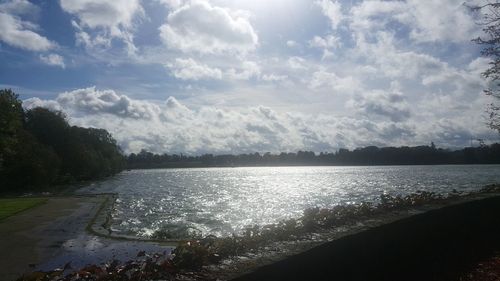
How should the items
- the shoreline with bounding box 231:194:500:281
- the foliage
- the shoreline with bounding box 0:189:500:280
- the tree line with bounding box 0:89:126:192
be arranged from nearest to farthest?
the foliage → the shoreline with bounding box 231:194:500:281 → the shoreline with bounding box 0:189:500:280 → the tree line with bounding box 0:89:126:192

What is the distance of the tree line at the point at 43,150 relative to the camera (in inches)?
1804

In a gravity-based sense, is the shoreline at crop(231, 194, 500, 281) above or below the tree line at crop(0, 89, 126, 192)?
below

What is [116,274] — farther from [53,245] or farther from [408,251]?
[53,245]

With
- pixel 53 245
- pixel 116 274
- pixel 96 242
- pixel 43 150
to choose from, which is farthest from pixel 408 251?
pixel 43 150

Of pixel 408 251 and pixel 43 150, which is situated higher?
pixel 43 150

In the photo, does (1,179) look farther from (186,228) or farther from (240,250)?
(240,250)

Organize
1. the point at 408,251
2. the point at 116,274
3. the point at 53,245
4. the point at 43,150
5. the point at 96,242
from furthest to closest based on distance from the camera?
the point at 43,150, the point at 96,242, the point at 53,245, the point at 408,251, the point at 116,274

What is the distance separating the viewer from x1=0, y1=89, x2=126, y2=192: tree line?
45.8 m

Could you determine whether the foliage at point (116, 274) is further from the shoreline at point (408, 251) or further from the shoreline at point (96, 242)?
the shoreline at point (408, 251)

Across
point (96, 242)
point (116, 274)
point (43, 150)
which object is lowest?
point (96, 242)

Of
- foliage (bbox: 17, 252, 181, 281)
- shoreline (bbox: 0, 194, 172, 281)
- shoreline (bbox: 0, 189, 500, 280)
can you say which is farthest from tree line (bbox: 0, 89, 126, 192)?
foliage (bbox: 17, 252, 181, 281)

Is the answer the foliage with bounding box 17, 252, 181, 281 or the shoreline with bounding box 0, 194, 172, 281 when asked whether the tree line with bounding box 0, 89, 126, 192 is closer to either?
the shoreline with bounding box 0, 194, 172, 281

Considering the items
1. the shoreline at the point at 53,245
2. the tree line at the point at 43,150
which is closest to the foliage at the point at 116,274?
the shoreline at the point at 53,245

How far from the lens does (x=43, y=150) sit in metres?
76.4
